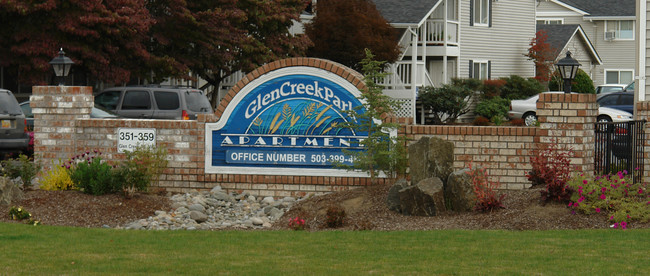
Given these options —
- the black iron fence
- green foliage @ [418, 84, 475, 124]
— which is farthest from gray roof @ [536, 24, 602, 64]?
the black iron fence

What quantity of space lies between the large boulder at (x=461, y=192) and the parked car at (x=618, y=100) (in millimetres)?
24782

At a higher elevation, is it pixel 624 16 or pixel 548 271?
pixel 624 16

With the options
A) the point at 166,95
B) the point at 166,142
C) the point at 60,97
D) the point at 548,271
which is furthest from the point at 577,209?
the point at 166,95

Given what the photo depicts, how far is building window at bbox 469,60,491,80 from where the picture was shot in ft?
143

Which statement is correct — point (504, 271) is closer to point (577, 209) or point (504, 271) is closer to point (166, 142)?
point (577, 209)

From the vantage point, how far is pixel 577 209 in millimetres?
11828

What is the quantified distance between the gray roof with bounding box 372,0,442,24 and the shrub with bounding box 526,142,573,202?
25.0m

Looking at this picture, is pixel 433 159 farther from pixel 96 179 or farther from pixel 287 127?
pixel 96 179

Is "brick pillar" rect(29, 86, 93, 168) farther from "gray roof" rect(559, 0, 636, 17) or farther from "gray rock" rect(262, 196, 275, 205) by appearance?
"gray roof" rect(559, 0, 636, 17)

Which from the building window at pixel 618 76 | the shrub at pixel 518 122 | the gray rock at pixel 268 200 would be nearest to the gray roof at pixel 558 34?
the building window at pixel 618 76

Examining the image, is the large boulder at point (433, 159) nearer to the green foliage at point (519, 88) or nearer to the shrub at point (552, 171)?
the shrub at point (552, 171)

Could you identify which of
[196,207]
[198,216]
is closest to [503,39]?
[196,207]

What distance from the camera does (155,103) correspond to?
23.1 m

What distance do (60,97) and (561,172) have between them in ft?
27.2
